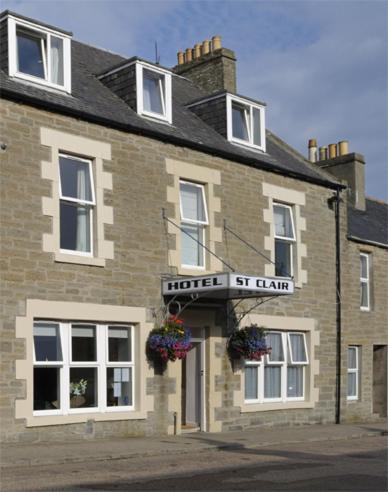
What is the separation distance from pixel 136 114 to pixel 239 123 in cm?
389

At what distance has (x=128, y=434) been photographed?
661 inches

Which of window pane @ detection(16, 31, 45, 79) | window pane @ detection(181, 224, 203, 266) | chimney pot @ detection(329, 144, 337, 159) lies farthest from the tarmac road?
chimney pot @ detection(329, 144, 337, 159)

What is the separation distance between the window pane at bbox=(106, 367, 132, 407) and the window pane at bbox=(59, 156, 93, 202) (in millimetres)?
3535

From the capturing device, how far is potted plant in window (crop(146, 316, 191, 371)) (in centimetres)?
1700

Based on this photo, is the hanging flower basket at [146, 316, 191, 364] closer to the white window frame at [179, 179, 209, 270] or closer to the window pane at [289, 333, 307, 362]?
the white window frame at [179, 179, 209, 270]

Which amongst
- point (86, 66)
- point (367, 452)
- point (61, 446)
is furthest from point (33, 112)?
point (367, 452)

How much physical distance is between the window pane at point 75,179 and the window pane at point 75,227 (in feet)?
0.74

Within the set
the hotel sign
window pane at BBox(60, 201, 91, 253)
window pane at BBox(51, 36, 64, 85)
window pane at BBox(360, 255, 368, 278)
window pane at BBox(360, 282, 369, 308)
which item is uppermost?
window pane at BBox(51, 36, 64, 85)

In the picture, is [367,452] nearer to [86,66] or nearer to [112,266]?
[112,266]

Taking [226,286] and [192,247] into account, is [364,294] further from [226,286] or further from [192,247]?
[226,286]

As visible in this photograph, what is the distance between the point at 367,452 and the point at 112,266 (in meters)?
6.08

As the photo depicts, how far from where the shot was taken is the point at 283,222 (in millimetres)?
21500

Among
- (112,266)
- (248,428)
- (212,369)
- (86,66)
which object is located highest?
(86,66)

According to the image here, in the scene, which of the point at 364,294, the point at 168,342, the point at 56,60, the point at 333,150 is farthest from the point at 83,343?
the point at 333,150
